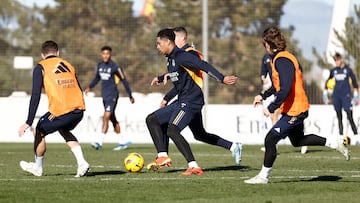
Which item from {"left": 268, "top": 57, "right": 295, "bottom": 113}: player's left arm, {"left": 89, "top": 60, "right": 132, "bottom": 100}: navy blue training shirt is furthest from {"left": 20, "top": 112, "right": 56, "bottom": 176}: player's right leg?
{"left": 89, "top": 60, "right": 132, "bottom": 100}: navy blue training shirt

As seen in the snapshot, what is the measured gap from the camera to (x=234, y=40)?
3278 centimetres

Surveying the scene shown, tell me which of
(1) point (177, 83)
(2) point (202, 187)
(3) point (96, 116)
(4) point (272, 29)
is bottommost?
(3) point (96, 116)

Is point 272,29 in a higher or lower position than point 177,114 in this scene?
higher

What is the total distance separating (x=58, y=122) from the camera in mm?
13375

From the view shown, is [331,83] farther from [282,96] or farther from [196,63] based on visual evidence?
[282,96]

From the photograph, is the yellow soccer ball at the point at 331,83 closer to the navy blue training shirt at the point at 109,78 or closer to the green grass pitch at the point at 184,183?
the navy blue training shirt at the point at 109,78

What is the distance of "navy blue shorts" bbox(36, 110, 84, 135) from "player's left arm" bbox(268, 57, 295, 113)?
287cm

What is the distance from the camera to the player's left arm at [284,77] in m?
12.1

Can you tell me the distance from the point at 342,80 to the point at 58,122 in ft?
45.0

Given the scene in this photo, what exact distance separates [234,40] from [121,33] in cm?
386

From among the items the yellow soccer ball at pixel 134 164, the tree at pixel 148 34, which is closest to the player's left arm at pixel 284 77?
the yellow soccer ball at pixel 134 164

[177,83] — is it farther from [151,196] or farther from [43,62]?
[151,196]

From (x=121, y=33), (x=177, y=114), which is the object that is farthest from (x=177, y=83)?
(x=121, y=33)

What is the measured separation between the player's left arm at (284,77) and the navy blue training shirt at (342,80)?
44.9 ft
